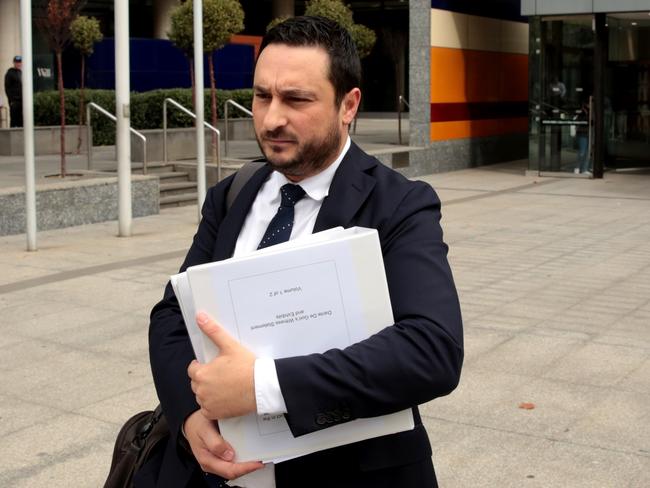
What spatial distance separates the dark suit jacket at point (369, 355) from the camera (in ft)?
5.89

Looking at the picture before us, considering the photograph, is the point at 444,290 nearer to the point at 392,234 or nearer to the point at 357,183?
the point at 392,234

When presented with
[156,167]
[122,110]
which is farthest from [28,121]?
[156,167]

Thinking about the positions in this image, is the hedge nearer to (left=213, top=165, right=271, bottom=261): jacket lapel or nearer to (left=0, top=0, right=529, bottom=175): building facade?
(left=0, top=0, right=529, bottom=175): building facade

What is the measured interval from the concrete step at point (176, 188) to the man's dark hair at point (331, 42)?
486 inches

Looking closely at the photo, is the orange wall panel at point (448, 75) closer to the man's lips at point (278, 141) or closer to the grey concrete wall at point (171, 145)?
the grey concrete wall at point (171, 145)

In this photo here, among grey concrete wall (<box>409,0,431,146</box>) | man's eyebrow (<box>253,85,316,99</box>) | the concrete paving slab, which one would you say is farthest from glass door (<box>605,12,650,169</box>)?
man's eyebrow (<box>253,85,316,99</box>)

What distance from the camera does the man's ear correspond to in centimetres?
204

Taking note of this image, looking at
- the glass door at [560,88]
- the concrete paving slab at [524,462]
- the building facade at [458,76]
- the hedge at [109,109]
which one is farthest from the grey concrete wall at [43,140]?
the concrete paving slab at [524,462]

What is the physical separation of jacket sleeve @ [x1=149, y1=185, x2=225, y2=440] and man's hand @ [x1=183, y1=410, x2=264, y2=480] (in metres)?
0.06

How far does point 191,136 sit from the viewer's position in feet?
55.8

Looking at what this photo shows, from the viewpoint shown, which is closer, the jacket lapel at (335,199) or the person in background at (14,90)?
the jacket lapel at (335,199)

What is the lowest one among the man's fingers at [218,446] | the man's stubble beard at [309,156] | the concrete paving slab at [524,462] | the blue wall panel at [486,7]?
the concrete paving slab at [524,462]

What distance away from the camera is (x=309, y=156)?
2.01 meters

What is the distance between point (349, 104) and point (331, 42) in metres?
0.13
